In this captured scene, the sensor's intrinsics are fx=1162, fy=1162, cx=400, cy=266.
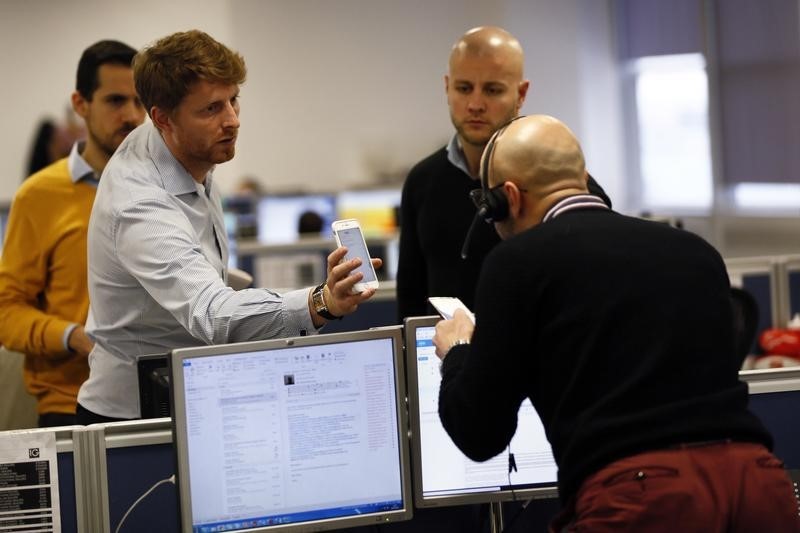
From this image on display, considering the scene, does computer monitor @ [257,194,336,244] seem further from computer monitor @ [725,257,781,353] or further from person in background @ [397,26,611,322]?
person in background @ [397,26,611,322]

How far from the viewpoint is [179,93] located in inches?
89.5

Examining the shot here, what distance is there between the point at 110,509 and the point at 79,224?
1072 mm

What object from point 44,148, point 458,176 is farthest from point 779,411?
point 44,148

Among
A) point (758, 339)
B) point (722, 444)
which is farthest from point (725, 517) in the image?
point (758, 339)

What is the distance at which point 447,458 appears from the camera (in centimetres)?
221

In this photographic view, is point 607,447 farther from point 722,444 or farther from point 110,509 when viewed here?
point 110,509

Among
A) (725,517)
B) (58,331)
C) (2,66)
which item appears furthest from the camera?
(2,66)

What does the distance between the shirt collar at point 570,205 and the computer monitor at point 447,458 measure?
45 centimetres

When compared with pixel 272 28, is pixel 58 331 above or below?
below

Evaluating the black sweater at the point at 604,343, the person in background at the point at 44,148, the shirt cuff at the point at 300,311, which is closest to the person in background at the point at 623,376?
the black sweater at the point at 604,343

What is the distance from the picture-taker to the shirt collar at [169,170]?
7.59 ft

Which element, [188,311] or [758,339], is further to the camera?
[758,339]

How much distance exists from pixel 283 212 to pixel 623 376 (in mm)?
6999

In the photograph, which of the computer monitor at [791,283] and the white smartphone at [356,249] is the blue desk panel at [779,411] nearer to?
the white smartphone at [356,249]
